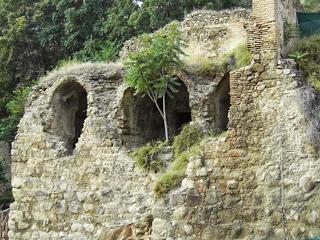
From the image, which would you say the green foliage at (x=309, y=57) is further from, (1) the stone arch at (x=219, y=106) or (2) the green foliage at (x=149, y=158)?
(2) the green foliage at (x=149, y=158)

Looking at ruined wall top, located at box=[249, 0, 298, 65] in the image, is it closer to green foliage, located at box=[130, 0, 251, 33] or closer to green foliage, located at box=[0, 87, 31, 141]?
green foliage, located at box=[130, 0, 251, 33]

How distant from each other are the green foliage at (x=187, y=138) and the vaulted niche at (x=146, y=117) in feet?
4.77

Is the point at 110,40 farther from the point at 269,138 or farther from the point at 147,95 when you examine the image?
the point at 269,138

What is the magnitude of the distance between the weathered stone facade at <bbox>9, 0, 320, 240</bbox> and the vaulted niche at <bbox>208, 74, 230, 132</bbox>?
0.06 metres

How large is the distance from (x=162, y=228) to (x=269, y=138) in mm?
2406

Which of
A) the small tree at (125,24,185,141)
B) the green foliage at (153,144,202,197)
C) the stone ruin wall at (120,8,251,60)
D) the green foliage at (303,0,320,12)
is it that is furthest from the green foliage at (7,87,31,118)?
the green foliage at (153,144,202,197)

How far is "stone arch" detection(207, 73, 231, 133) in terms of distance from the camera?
43.9 feet

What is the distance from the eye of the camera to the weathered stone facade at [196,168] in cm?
1005

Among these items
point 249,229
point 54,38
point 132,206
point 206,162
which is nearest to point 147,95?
point 132,206

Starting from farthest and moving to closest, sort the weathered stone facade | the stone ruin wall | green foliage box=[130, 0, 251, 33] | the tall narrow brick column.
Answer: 1. green foliage box=[130, 0, 251, 33]
2. the stone ruin wall
3. the tall narrow brick column
4. the weathered stone facade

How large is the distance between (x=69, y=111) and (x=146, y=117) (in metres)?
1.89

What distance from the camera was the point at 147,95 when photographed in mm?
14047

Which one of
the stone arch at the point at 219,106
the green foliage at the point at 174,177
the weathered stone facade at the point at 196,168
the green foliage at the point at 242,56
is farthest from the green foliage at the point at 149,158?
the green foliage at the point at 242,56

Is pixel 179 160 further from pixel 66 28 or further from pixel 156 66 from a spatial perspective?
pixel 66 28
